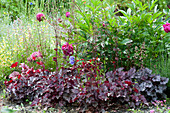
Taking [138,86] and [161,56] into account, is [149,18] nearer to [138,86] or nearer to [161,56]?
[161,56]

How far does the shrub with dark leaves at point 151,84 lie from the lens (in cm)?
273

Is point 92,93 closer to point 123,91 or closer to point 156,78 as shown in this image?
point 123,91

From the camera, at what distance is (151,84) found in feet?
8.95

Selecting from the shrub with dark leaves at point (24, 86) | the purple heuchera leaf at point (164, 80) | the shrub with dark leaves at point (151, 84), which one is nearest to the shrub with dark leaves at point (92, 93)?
the shrub with dark leaves at point (151, 84)

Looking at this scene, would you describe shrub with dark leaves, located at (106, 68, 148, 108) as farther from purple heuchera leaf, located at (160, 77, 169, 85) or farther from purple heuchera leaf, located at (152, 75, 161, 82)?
purple heuchera leaf, located at (160, 77, 169, 85)

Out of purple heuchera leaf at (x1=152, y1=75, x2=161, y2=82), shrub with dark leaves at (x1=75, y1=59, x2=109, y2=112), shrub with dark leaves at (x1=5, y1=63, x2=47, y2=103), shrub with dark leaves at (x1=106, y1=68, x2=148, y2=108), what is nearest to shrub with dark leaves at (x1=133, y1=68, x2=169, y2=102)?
purple heuchera leaf at (x1=152, y1=75, x2=161, y2=82)

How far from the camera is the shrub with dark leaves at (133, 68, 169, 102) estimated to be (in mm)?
2734

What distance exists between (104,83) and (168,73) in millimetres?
1087

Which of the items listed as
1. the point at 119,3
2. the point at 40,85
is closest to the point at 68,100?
the point at 40,85

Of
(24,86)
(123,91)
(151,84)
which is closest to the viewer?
(123,91)

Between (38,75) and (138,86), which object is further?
(38,75)

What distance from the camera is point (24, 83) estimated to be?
2.93 m

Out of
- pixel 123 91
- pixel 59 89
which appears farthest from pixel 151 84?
pixel 59 89

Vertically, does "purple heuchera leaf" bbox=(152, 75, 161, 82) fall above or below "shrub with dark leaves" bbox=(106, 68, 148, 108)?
above
